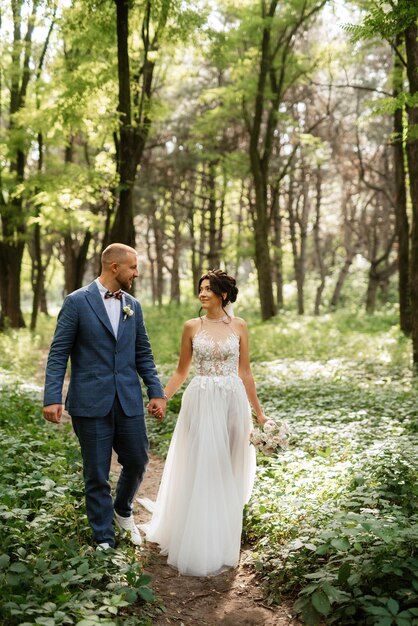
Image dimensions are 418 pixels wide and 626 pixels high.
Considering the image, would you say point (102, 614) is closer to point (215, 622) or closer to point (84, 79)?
point (215, 622)

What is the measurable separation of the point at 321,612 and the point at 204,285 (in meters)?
2.96

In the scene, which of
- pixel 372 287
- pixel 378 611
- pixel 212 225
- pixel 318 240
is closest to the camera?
pixel 378 611

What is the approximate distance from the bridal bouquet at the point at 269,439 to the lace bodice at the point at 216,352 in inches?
24.8

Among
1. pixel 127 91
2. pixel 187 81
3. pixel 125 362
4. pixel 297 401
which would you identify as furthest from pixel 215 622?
pixel 187 81

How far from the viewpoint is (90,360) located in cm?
484

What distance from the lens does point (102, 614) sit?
3807 mm

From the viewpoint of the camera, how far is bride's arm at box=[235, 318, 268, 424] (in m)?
5.81

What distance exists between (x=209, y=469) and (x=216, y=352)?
1.06m

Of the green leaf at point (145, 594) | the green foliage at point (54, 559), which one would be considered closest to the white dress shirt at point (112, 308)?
the green foliage at point (54, 559)

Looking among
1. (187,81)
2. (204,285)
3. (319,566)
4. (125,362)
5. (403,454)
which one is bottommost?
(319,566)

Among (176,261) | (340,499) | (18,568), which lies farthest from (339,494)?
(176,261)

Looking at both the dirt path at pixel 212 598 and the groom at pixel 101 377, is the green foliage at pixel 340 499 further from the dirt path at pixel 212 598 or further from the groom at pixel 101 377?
the groom at pixel 101 377

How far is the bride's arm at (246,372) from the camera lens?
5.81 meters

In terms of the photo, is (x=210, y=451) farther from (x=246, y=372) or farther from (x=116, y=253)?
(x=116, y=253)
